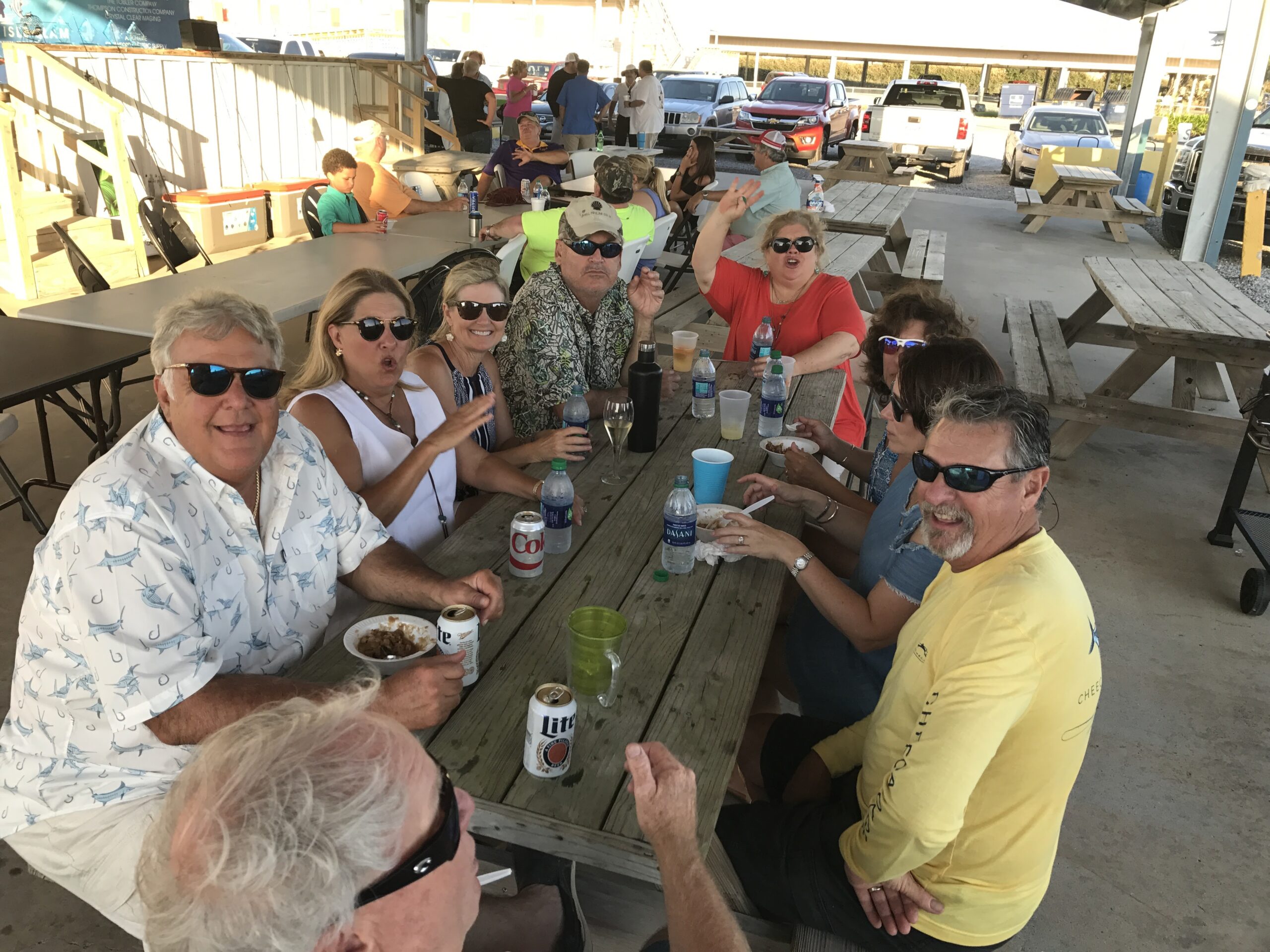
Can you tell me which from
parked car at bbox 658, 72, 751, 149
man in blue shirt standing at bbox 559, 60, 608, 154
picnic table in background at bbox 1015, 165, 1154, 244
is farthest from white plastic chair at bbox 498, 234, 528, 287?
parked car at bbox 658, 72, 751, 149

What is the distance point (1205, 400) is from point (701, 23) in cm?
3450

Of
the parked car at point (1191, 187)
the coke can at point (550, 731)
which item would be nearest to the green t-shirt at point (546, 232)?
the coke can at point (550, 731)

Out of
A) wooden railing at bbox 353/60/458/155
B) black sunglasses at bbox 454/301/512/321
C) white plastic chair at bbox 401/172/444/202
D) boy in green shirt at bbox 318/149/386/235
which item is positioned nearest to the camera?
black sunglasses at bbox 454/301/512/321

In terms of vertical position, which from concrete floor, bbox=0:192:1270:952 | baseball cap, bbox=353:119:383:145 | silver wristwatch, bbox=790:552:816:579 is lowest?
concrete floor, bbox=0:192:1270:952

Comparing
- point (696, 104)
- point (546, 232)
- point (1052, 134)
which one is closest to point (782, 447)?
point (546, 232)

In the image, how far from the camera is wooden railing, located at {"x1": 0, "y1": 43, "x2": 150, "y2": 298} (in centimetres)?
673

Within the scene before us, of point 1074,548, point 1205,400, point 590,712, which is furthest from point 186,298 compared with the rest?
point 1205,400

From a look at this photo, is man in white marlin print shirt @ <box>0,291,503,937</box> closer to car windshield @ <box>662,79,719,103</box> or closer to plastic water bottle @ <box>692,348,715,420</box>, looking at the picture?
plastic water bottle @ <box>692,348,715,420</box>

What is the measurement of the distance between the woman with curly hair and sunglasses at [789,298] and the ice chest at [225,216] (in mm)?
5896

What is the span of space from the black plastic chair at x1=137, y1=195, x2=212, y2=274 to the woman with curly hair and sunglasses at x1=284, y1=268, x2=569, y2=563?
3.92 meters

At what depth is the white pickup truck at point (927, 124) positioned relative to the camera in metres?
16.1

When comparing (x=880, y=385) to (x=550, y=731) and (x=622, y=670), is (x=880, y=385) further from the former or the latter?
(x=550, y=731)

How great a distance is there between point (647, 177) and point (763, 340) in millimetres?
3436

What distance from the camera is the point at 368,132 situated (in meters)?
8.00
